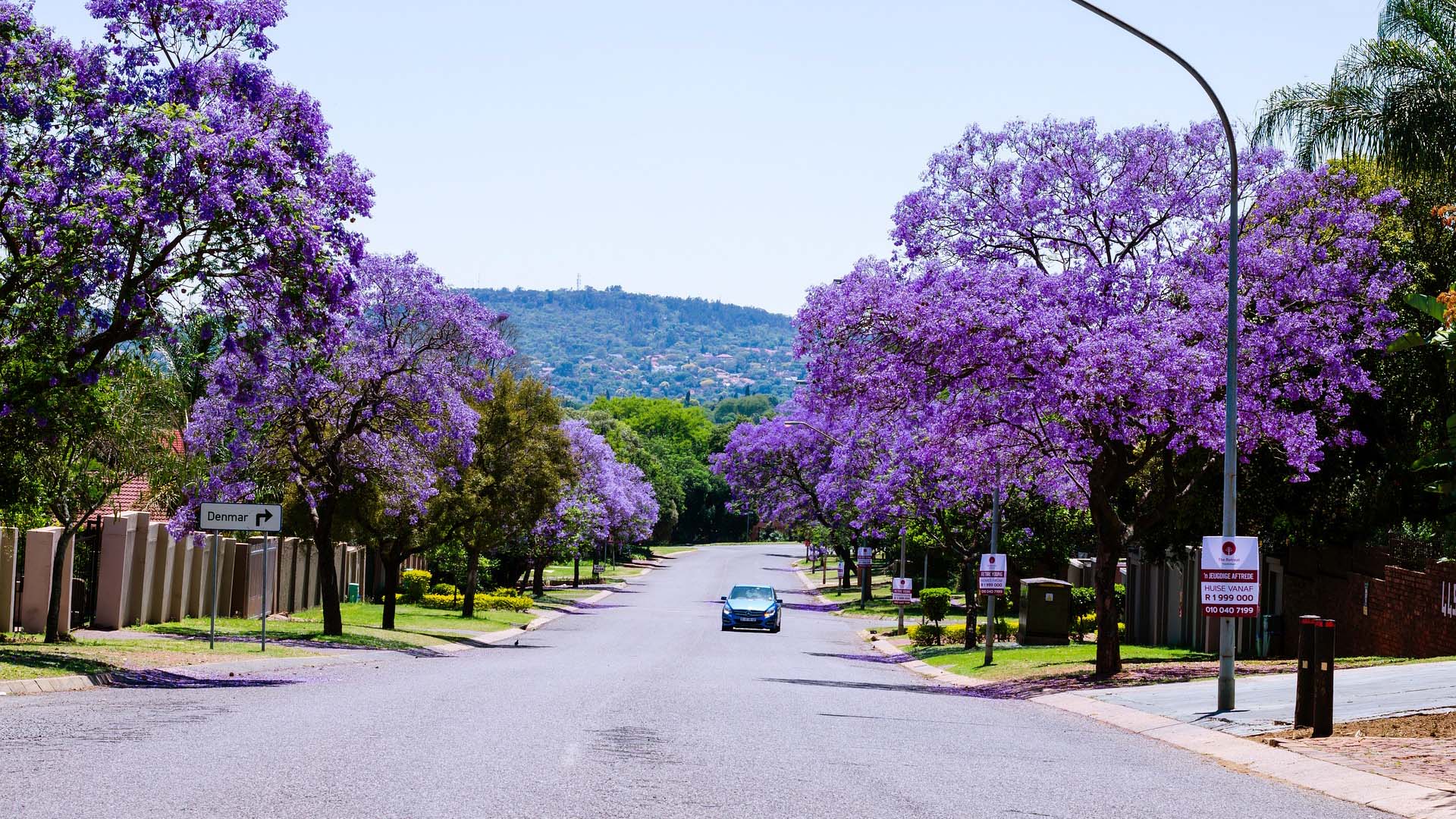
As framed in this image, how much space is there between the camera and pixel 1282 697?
19.1 meters

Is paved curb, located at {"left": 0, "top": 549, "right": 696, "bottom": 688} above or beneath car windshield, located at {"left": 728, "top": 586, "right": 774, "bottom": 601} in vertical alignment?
beneath

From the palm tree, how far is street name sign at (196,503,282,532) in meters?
19.1

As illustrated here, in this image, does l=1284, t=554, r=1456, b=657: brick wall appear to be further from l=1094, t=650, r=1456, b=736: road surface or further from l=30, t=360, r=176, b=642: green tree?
l=30, t=360, r=176, b=642: green tree

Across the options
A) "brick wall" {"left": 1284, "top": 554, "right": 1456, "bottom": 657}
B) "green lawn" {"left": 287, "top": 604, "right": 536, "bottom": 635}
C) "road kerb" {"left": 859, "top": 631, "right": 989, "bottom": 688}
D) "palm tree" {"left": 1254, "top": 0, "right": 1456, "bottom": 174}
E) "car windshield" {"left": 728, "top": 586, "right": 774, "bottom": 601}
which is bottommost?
"green lawn" {"left": 287, "top": 604, "right": 536, "bottom": 635}

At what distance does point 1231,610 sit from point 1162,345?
15.0 ft

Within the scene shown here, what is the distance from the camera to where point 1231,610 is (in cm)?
1819

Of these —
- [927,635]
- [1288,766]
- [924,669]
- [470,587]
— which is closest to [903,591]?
[927,635]

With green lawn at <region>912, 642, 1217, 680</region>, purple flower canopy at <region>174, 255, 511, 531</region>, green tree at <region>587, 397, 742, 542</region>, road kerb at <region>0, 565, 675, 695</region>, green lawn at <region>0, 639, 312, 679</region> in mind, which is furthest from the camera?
green tree at <region>587, 397, 742, 542</region>

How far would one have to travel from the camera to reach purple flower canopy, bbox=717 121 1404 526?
873 inches

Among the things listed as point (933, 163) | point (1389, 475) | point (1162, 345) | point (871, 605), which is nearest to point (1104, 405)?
point (1162, 345)

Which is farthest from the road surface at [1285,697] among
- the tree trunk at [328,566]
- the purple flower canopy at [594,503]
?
the purple flower canopy at [594,503]

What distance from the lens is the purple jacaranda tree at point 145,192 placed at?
1852 centimetres

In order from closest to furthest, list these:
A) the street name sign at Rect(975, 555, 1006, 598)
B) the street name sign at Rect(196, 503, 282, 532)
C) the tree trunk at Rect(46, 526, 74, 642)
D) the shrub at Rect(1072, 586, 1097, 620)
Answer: the tree trunk at Rect(46, 526, 74, 642), the street name sign at Rect(196, 503, 282, 532), the street name sign at Rect(975, 555, 1006, 598), the shrub at Rect(1072, 586, 1097, 620)

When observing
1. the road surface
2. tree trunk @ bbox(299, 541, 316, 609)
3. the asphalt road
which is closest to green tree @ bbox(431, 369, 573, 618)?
tree trunk @ bbox(299, 541, 316, 609)
